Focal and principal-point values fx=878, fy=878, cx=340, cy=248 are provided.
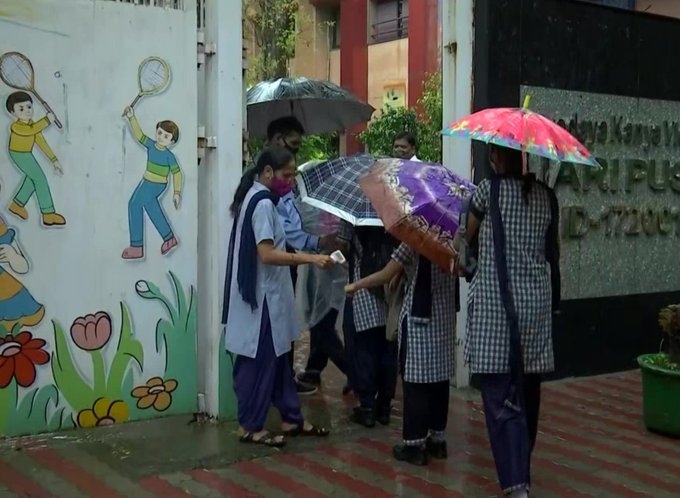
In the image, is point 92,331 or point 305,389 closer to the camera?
point 92,331

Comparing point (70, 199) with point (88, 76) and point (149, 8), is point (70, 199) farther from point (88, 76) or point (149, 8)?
point (149, 8)

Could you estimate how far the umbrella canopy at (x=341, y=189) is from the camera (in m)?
4.90

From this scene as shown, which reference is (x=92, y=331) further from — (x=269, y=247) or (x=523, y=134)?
(x=523, y=134)

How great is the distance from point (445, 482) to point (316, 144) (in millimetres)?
12867

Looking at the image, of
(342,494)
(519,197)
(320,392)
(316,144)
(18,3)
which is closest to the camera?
(519,197)

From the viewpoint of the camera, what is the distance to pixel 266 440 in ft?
16.3

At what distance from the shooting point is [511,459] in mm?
4031

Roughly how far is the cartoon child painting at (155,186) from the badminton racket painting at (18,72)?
1.79 ft

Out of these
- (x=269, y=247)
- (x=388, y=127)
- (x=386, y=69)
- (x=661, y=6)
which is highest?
(x=386, y=69)

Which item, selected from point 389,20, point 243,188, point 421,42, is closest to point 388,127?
point 421,42

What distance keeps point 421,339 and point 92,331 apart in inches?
73.7

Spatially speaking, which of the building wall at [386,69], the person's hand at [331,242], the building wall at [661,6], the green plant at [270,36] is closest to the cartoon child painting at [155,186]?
the person's hand at [331,242]

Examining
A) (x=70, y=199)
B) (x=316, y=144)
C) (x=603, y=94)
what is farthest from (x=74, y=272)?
(x=316, y=144)

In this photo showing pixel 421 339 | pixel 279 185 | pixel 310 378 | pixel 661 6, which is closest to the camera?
pixel 421 339
